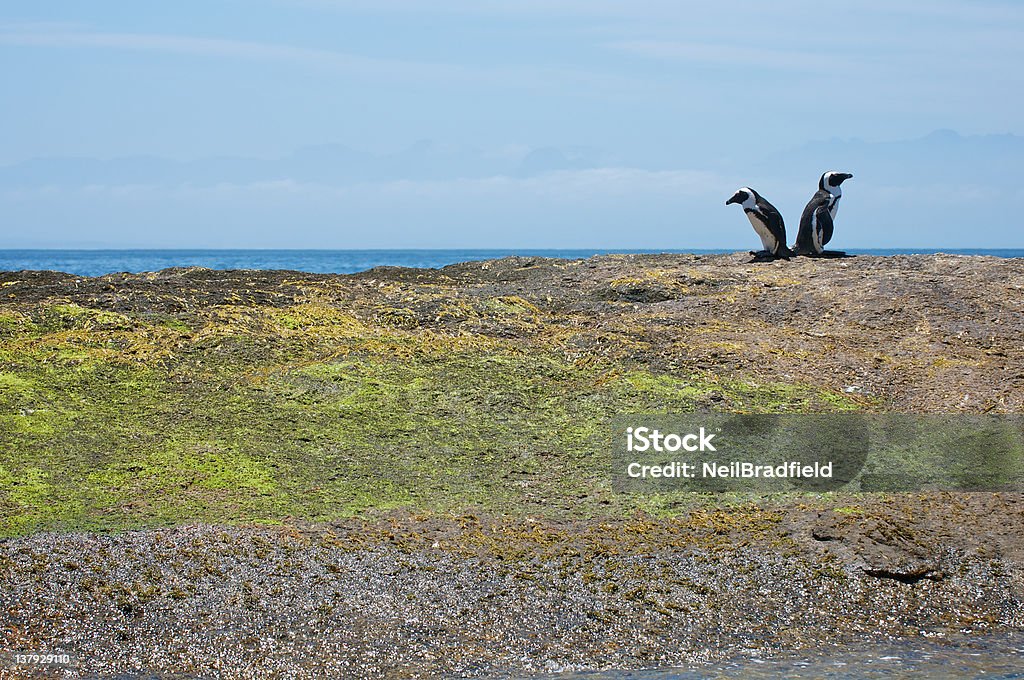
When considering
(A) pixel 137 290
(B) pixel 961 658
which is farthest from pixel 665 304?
(B) pixel 961 658

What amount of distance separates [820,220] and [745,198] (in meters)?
1.46

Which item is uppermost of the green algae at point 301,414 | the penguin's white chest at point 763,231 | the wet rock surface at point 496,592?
the penguin's white chest at point 763,231

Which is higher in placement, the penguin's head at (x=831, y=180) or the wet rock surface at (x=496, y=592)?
the penguin's head at (x=831, y=180)

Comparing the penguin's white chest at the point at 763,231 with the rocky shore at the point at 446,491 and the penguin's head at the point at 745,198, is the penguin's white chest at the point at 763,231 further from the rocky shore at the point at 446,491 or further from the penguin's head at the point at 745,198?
the rocky shore at the point at 446,491

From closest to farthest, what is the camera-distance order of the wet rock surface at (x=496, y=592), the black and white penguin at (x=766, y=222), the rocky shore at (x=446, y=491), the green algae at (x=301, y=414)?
the wet rock surface at (x=496, y=592) < the rocky shore at (x=446, y=491) < the green algae at (x=301, y=414) < the black and white penguin at (x=766, y=222)

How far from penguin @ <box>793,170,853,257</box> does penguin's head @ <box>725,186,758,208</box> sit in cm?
90

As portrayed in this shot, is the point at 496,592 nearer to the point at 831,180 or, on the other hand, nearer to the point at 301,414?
the point at 301,414

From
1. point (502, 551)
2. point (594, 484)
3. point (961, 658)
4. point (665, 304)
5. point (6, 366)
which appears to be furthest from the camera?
point (665, 304)

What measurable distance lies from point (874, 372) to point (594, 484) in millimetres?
3784

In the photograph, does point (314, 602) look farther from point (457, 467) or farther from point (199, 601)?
point (457, 467)

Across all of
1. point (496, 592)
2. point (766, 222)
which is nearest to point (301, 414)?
point (496, 592)

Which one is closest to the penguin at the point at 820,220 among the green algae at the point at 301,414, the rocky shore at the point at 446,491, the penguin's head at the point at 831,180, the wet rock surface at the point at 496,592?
the penguin's head at the point at 831,180

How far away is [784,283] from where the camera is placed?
1383cm

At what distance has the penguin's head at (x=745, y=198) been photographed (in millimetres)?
18312
